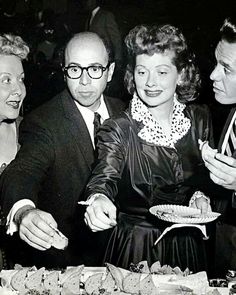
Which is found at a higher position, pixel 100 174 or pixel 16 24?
pixel 16 24

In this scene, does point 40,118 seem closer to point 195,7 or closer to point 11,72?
point 11,72

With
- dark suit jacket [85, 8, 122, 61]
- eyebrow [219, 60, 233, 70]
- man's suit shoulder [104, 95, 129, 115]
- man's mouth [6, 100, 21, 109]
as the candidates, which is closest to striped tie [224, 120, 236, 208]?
eyebrow [219, 60, 233, 70]

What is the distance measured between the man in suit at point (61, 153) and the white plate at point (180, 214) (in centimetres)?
33

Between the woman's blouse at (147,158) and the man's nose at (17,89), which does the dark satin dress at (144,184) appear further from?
the man's nose at (17,89)

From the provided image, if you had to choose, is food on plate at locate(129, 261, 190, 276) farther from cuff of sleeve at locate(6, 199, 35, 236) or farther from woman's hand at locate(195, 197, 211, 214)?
cuff of sleeve at locate(6, 199, 35, 236)

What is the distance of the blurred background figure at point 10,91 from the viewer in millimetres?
2428

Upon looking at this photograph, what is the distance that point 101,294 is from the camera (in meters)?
2.40

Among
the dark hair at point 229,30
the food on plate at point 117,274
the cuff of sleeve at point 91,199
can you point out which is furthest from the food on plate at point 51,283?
the dark hair at point 229,30

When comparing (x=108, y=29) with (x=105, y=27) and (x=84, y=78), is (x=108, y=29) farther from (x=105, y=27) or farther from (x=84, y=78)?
(x=84, y=78)

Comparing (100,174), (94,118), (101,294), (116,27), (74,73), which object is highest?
(116,27)

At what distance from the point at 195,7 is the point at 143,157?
657mm

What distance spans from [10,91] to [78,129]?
0.33m

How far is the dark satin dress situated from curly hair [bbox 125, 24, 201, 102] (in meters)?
0.09

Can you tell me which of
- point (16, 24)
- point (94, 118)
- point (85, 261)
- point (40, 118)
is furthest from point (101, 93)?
point (85, 261)
